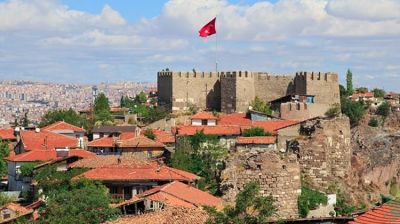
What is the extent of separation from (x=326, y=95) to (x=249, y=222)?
4342cm

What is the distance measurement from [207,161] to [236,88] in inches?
1026

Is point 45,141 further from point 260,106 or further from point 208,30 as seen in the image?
point 260,106

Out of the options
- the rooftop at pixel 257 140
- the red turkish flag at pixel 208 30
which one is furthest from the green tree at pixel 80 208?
the red turkish flag at pixel 208 30

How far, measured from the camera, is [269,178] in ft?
70.8

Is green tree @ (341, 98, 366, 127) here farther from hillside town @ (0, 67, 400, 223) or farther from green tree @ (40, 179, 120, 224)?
green tree @ (40, 179, 120, 224)

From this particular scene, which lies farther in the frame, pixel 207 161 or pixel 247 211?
pixel 207 161

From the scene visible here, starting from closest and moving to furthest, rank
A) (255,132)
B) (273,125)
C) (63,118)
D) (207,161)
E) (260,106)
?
(207,161), (255,132), (273,125), (260,106), (63,118)

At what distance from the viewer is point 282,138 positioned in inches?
1496

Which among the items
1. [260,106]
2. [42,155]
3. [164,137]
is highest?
[260,106]

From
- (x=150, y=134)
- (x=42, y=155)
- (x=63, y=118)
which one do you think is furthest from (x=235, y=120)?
(x=63, y=118)

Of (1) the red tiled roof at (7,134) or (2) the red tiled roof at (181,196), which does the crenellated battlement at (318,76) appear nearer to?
(1) the red tiled roof at (7,134)

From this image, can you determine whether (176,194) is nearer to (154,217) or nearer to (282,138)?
(154,217)

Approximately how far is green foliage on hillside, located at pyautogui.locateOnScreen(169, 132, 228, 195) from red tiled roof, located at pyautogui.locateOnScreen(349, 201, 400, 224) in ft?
56.5

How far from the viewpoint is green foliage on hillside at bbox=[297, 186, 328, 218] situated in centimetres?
2353
